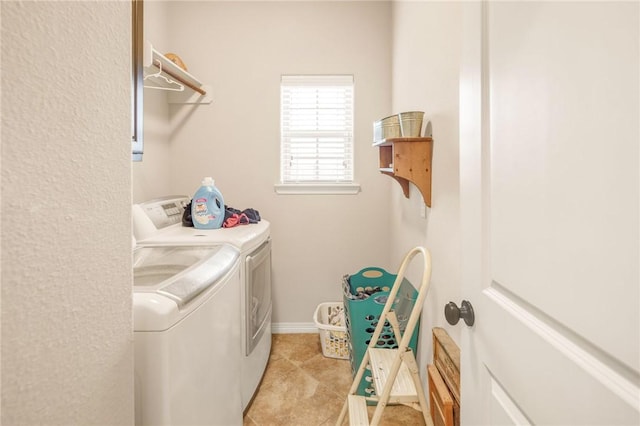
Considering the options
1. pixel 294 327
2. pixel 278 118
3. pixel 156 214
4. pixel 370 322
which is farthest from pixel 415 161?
pixel 294 327

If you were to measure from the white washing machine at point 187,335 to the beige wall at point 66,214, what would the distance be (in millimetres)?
194

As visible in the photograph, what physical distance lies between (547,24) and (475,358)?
69 cm

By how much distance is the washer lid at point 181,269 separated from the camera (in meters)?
0.90

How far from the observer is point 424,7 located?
5.42 ft

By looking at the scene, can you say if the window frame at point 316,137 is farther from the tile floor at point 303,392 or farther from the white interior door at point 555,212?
the white interior door at point 555,212

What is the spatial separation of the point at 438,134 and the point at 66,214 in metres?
1.40

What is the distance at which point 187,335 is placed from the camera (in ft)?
2.99

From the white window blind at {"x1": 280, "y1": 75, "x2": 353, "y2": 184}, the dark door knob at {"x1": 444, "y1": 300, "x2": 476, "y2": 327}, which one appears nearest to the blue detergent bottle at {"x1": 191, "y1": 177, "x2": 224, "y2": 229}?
the white window blind at {"x1": 280, "y1": 75, "x2": 353, "y2": 184}

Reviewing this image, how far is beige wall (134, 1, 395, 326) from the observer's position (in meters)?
2.55

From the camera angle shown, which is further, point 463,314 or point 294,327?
point 294,327

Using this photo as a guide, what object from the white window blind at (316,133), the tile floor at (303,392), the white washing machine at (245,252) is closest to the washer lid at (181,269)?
the white washing machine at (245,252)

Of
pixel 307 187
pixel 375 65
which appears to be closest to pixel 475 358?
pixel 307 187

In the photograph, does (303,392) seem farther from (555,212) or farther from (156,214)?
(555,212)

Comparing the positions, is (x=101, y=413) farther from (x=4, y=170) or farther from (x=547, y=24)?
(x=547, y=24)
